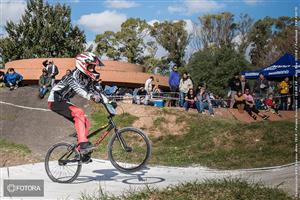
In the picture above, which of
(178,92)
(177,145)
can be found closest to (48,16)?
(178,92)

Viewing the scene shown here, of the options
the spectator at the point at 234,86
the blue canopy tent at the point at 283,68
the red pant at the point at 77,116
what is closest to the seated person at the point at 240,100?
the spectator at the point at 234,86

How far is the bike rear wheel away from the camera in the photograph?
26.3 ft

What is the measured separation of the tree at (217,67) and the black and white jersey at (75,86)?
117 ft

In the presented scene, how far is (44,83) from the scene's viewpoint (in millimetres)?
19672

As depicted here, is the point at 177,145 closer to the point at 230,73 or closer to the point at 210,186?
the point at 210,186

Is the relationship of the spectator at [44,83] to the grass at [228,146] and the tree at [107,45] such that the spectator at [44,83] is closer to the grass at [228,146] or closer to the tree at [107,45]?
the grass at [228,146]

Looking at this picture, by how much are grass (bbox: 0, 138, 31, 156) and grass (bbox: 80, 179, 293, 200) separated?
18.4 ft

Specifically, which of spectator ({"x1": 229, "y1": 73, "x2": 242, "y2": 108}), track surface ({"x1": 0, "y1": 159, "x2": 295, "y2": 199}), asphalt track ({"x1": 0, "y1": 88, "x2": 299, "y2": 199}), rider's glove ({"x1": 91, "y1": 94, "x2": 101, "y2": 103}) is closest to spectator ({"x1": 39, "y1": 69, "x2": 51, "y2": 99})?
asphalt track ({"x1": 0, "y1": 88, "x2": 299, "y2": 199})

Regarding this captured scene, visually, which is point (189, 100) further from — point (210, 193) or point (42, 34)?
point (42, 34)

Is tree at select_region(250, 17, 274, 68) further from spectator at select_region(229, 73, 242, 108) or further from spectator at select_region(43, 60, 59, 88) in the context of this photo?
spectator at select_region(43, 60, 59, 88)

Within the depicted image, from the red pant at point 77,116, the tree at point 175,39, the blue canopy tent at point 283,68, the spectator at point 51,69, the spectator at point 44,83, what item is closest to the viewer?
the red pant at point 77,116

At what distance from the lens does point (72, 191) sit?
7.22m

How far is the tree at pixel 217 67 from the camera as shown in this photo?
4378 centimetres

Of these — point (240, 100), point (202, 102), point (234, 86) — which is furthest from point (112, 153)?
point (234, 86)
